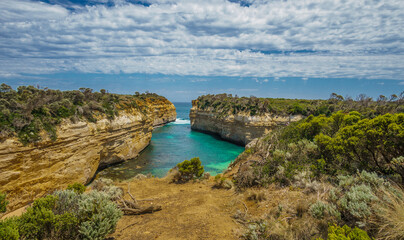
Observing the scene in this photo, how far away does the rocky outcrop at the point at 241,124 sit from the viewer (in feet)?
105

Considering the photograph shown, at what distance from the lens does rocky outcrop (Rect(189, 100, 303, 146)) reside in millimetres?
31969

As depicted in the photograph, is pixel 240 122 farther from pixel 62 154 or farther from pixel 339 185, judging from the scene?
pixel 339 185

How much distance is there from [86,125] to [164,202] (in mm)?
10352

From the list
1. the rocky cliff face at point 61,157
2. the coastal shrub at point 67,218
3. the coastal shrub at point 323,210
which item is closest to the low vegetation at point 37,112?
the rocky cliff face at point 61,157

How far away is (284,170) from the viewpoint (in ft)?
26.9

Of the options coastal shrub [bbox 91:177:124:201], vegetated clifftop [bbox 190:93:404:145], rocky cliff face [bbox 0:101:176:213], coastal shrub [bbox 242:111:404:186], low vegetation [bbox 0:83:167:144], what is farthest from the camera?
vegetated clifftop [bbox 190:93:404:145]

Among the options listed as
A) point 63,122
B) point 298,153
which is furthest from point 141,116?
point 298,153

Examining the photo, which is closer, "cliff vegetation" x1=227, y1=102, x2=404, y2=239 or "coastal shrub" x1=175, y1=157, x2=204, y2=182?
"cliff vegetation" x1=227, y1=102, x2=404, y2=239

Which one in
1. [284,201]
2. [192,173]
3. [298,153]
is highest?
[298,153]

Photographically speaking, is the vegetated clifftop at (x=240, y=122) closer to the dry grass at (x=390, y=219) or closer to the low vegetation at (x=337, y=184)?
the low vegetation at (x=337, y=184)

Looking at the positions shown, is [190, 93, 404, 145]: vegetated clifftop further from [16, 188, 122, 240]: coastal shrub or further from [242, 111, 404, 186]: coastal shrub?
[16, 188, 122, 240]: coastal shrub

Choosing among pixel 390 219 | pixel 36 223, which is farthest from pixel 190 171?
pixel 390 219

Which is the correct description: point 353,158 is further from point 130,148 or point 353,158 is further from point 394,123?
point 130,148

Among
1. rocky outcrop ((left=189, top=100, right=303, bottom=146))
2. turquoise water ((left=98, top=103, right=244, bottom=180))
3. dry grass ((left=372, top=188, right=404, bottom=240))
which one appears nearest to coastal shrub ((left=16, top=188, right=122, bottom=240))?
dry grass ((left=372, top=188, right=404, bottom=240))
